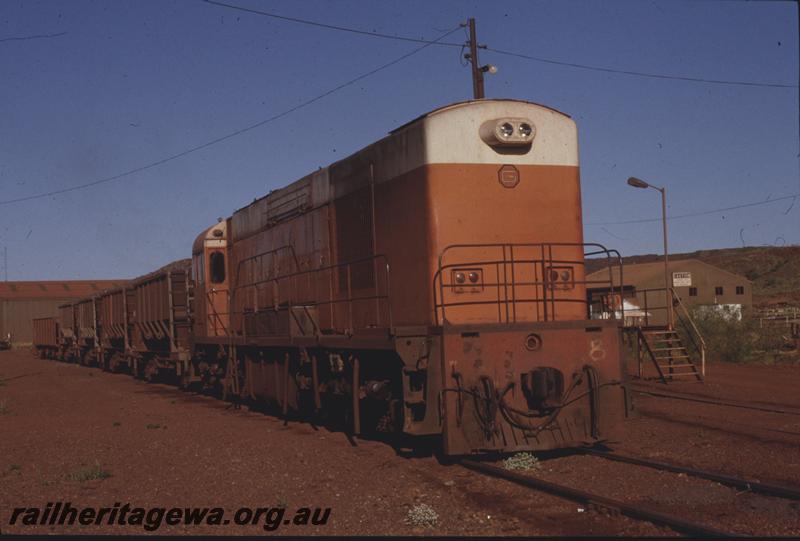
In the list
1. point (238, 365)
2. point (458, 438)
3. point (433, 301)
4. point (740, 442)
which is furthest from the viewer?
point (238, 365)

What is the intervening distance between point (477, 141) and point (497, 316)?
6.93ft

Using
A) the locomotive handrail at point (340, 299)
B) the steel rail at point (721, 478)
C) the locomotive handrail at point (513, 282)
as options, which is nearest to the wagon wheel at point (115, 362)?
the locomotive handrail at point (340, 299)

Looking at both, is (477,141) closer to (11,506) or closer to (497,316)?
(497,316)

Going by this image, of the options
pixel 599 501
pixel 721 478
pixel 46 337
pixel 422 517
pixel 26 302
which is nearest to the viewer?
pixel 422 517

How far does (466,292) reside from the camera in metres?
Result: 9.32

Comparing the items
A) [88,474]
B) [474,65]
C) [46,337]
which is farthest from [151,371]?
[46,337]

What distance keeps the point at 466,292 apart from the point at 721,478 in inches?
133

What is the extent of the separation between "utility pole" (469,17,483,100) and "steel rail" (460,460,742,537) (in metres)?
13.9

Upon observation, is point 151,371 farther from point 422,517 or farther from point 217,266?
point 422,517

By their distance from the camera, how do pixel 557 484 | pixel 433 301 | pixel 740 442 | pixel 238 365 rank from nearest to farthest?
pixel 557 484 → pixel 433 301 → pixel 740 442 → pixel 238 365

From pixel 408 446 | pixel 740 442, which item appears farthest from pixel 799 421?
pixel 408 446

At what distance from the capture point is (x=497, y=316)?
9.41 m

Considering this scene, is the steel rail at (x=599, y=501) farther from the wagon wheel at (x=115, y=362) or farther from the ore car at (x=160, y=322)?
the wagon wheel at (x=115, y=362)

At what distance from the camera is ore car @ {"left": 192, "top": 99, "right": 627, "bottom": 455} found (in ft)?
28.1
